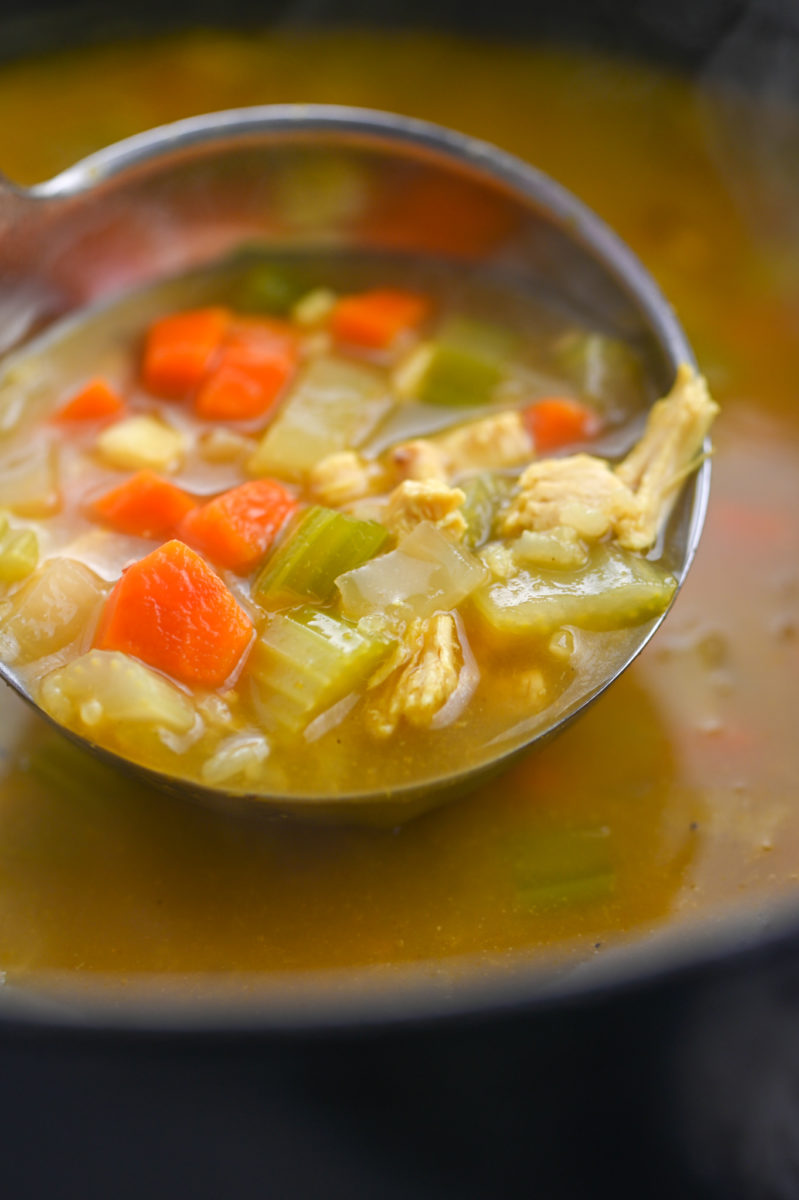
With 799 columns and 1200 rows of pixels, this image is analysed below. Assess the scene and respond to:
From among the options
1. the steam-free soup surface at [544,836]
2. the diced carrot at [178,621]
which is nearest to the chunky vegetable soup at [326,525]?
the diced carrot at [178,621]

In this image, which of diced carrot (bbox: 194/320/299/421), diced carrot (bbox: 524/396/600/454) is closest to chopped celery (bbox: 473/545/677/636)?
diced carrot (bbox: 524/396/600/454)

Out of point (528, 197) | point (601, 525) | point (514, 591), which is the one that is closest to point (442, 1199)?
point (514, 591)

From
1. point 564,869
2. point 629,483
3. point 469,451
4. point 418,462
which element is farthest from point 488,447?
point 564,869

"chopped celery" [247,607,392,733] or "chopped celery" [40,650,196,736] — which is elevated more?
"chopped celery" [247,607,392,733]

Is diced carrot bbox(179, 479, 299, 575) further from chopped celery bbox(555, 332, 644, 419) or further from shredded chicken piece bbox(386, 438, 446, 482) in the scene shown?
chopped celery bbox(555, 332, 644, 419)

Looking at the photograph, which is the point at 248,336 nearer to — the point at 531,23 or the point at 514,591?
the point at 514,591

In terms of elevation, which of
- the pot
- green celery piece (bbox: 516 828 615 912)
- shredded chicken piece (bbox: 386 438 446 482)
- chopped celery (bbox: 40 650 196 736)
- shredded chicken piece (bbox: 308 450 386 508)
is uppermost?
shredded chicken piece (bbox: 386 438 446 482)
